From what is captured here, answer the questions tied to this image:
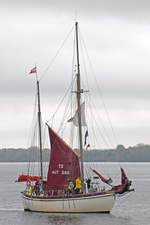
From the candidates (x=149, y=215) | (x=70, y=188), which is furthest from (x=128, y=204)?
(x=70, y=188)

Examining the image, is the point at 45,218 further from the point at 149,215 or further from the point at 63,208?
the point at 149,215

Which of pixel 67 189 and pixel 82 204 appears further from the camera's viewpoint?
pixel 67 189

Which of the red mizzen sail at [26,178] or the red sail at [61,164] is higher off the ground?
the red sail at [61,164]

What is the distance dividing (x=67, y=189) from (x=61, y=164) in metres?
3.27

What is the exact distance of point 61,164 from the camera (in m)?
69.4

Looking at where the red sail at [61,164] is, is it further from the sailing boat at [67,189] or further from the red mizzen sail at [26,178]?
the red mizzen sail at [26,178]

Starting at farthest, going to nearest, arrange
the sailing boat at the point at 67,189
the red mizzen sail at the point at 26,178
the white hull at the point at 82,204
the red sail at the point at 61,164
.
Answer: the red mizzen sail at the point at 26,178
the red sail at the point at 61,164
the sailing boat at the point at 67,189
the white hull at the point at 82,204

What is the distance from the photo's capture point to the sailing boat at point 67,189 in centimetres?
6531

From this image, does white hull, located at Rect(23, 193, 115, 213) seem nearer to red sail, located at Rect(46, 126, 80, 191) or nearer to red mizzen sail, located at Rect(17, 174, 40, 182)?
red sail, located at Rect(46, 126, 80, 191)

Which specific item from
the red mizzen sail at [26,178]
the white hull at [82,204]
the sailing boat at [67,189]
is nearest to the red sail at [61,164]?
the sailing boat at [67,189]

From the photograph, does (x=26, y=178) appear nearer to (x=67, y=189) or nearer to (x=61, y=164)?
(x=61, y=164)

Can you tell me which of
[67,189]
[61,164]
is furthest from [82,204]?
[61,164]

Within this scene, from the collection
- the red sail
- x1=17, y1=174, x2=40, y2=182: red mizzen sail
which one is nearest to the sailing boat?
the red sail

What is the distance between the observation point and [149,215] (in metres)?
70.5
